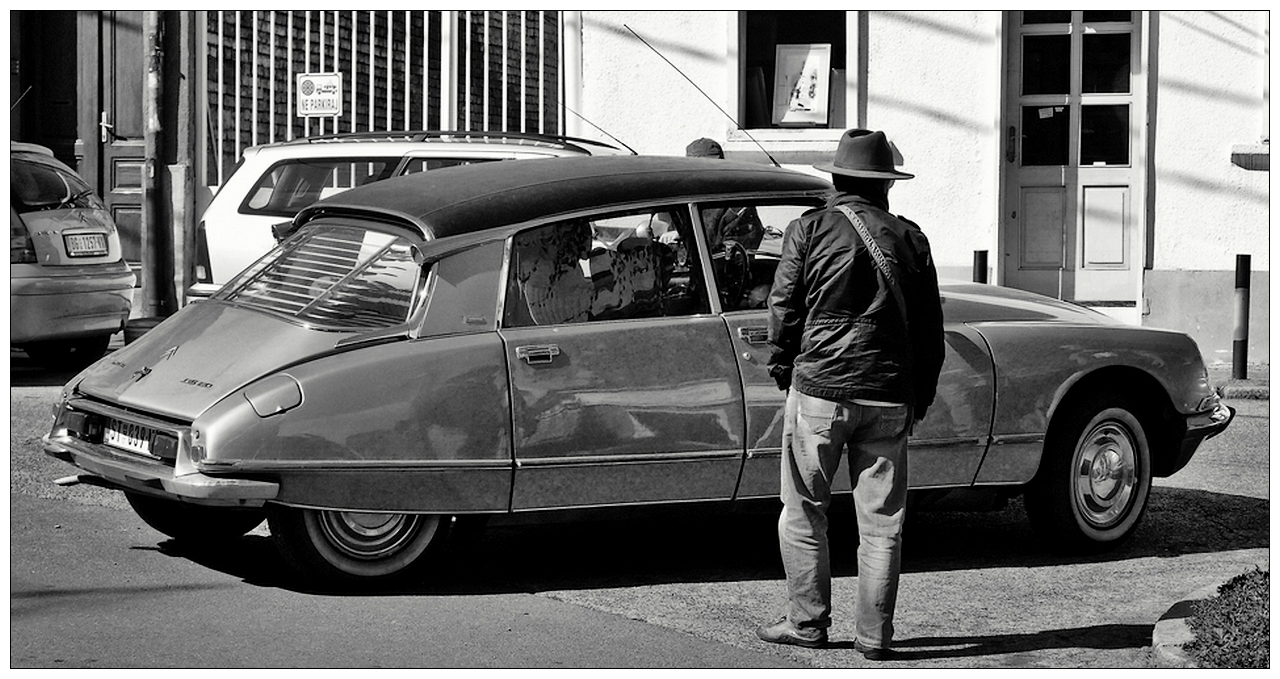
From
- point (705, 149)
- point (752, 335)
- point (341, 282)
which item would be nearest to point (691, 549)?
point (752, 335)

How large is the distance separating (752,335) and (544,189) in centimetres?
98

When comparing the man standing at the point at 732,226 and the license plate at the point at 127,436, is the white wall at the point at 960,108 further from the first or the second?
the license plate at the point at 127,436

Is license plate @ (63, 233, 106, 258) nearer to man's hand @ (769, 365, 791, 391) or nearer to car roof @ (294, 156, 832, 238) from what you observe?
car roof @ (294, 156, 832, 238)

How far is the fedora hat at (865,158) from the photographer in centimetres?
554

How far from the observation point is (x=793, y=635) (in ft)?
18.3

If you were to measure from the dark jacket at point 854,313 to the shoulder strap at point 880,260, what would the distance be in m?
0.02

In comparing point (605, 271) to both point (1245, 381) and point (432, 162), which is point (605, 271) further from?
point (1245, 381)

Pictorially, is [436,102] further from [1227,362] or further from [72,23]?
[1227,362]

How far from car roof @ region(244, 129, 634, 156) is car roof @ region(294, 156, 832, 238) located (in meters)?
4.00

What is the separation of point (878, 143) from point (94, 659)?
3020mm

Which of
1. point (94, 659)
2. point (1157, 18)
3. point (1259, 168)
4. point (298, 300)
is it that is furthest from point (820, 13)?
point (94, 659)

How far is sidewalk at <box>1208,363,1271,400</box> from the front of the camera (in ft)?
39.2

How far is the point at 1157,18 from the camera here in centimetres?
1379

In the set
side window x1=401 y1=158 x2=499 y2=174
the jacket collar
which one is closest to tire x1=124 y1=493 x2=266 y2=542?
the jacket collar
